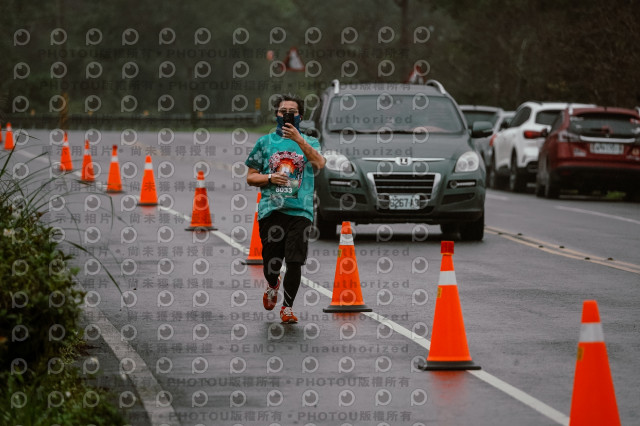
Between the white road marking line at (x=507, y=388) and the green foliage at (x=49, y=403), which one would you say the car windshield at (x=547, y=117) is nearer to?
the white road marking line at (x=507, y=388)

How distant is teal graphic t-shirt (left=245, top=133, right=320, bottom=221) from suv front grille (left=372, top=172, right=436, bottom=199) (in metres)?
6.63

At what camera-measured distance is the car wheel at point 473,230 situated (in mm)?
18734

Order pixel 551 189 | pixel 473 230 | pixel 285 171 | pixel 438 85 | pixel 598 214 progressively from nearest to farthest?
pixel 285 171 < pixel 473 230 < pixel 438 85 < pixel 598 214 < pixel 551 189

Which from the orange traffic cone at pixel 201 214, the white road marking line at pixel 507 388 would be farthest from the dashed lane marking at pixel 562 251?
the white road marking line at pixel 507 388

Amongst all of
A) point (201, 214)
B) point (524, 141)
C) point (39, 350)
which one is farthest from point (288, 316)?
point (524, 141)

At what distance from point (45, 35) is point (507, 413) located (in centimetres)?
9033

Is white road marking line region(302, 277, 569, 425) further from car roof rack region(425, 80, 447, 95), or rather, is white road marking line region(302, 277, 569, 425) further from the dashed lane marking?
car roof rack region(425, 80, 447, 95)

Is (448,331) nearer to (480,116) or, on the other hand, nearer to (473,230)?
(473,230)

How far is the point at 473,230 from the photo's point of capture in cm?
1878

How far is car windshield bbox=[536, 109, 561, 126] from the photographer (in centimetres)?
3181

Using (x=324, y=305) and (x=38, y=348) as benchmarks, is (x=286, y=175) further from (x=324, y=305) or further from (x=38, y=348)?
(x=38, y=348)

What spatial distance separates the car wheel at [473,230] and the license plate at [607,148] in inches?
401

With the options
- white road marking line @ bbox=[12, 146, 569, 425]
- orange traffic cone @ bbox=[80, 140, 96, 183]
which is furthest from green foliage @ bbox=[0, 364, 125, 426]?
orange traffic cone @ bbox=[80, 140, 96, 183]

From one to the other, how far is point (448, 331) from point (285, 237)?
2390mm
